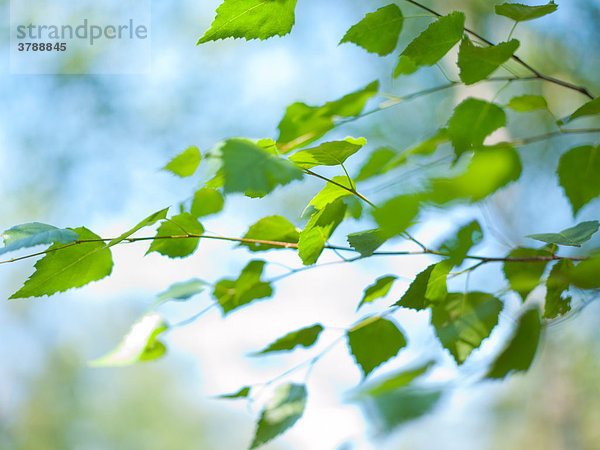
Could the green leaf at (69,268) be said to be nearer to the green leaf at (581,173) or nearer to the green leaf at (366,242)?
the green leaf at (366,242)

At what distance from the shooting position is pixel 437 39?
220 millimetres

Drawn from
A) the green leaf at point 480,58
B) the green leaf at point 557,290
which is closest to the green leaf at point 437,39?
the green leaf at point 480,58

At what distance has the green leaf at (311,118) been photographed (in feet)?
0.82

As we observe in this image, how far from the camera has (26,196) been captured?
312 cm

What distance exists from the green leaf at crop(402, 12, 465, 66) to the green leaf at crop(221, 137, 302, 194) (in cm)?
10

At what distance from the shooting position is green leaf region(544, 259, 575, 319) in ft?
0.63

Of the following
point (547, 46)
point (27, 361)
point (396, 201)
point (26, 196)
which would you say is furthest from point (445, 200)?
point (27, 361)

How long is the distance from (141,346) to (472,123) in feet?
0.73

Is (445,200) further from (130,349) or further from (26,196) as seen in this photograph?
(26,196)

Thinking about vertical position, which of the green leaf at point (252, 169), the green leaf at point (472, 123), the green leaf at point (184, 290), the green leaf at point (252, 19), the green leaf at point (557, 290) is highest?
the green leaf at point (252, 19)

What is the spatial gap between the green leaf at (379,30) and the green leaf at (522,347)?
0.15m

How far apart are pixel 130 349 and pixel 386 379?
0.17 m

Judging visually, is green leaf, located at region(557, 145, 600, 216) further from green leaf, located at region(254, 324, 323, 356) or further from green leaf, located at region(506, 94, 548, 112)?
green leaf, located at region(254, 324, 323, 356)

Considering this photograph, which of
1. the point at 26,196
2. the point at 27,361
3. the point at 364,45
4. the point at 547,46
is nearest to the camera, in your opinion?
the point at 364,45
